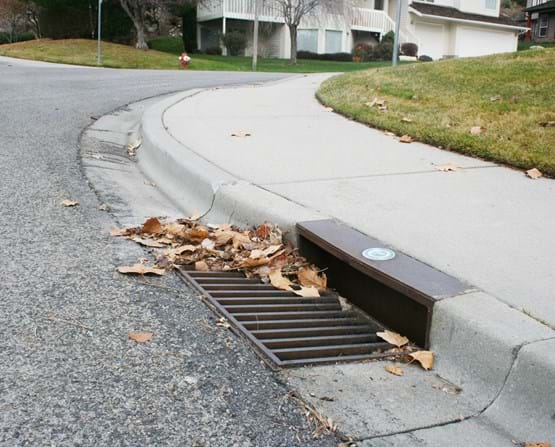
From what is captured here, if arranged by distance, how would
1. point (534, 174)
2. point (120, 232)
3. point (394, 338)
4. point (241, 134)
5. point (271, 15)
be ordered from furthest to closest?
1. point (271, 15)
2. point (241, 134)
3. point (534, 174)
4. point (120, 232)
5. point (394, 338)

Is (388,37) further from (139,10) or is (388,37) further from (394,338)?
(394,338)

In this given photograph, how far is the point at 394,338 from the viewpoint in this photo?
2.91m

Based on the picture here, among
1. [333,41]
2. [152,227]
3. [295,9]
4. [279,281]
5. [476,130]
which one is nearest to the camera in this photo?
[279,281]

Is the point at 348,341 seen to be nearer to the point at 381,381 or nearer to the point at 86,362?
the point at 381,381

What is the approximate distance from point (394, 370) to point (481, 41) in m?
41.1

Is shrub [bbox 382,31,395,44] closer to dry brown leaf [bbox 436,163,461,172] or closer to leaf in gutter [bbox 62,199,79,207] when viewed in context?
dry brown leaf [bbox 436,163,461,172]

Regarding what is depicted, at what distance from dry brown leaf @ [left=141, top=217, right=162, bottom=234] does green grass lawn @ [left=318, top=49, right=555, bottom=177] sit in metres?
3.17

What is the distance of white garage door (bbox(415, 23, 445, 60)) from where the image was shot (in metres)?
38.0

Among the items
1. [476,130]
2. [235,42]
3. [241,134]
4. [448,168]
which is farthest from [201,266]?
[235,42]

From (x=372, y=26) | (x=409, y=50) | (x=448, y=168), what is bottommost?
(x=448, y=168)

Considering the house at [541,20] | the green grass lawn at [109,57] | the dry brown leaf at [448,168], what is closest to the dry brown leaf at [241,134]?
the dry brown leaf at [448,168]

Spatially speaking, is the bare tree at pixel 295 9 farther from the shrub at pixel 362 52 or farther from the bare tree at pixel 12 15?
the bare tree at pixel 12 15

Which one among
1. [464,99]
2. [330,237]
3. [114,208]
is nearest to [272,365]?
[330,237]

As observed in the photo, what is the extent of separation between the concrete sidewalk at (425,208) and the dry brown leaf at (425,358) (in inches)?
1.7
